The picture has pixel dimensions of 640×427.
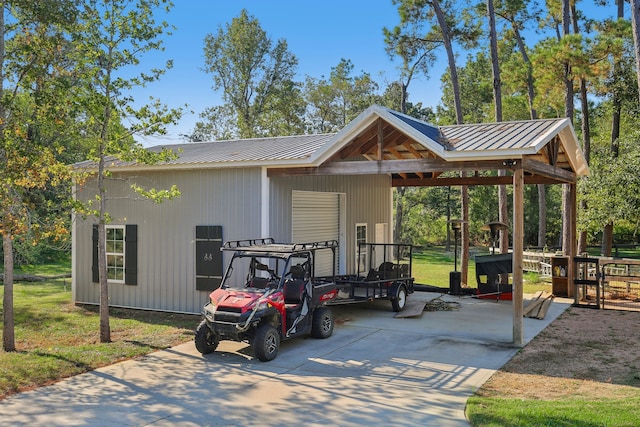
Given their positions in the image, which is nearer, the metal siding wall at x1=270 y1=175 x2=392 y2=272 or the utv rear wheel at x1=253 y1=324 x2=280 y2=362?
the utv rear wheel at x1=253 y1=324 x2=280 y2=362

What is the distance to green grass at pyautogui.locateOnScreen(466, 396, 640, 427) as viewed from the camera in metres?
5.49

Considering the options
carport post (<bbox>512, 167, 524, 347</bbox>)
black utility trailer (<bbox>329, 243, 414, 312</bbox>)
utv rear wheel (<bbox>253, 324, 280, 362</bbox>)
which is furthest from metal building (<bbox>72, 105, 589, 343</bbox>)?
utv rear wheel (<bbox>253, 324, 280, 362</bbox>)

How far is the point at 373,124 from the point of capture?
1049cm

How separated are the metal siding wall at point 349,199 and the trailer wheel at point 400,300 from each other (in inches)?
98.0

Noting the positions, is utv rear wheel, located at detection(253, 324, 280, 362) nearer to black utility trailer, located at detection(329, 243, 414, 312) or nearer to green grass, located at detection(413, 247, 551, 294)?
black utility trailer, located at detection(329, 243, 414, 312)

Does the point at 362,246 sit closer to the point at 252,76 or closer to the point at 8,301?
the point at 8,301

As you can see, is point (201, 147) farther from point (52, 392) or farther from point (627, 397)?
point (627, 397)

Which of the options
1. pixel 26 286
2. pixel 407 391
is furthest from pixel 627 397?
pixel 26 286

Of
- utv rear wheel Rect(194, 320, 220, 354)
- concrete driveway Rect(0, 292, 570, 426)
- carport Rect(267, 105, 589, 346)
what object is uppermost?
carport Rect(267, 105, 589, 346)

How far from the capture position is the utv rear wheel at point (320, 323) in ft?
31.9

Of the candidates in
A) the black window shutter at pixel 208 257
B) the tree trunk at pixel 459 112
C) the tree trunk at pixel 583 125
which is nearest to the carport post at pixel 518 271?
the black window shutter at pixel 208 257

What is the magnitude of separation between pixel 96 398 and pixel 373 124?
645 cm

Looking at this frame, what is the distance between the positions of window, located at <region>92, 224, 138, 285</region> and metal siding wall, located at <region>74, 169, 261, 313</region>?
0.13m

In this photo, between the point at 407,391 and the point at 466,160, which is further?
the point at 466,160
